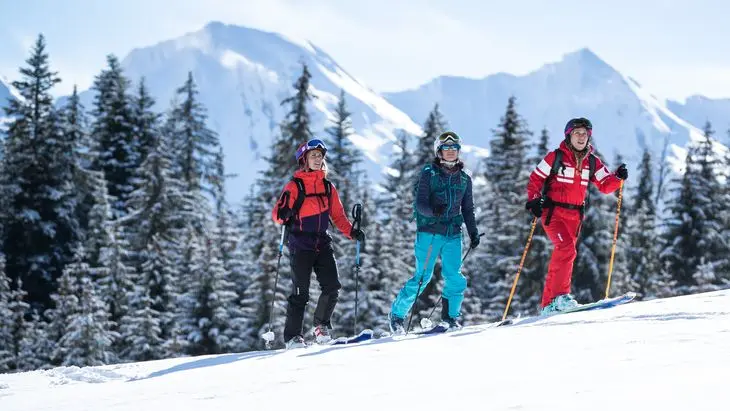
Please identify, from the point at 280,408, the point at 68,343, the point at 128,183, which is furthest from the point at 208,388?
the point at 128,183

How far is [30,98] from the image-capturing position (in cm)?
3547

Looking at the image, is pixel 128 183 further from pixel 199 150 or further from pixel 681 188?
pixel 681 188

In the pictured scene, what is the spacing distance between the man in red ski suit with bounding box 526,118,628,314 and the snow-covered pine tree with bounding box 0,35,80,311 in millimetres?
29702

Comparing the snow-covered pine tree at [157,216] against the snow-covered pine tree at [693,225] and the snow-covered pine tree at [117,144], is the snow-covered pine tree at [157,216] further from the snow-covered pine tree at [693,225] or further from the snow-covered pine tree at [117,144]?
the snow-covered pine tree at [693,225]

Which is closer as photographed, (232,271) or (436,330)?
(436,330)

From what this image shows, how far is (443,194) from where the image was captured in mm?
8336

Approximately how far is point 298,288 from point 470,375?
11.8 feet

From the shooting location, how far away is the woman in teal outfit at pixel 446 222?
827 cm

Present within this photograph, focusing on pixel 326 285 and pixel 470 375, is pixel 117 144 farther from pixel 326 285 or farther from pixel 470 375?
pixel 470 375

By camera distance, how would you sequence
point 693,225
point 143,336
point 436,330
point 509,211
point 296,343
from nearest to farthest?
point 436,330 < point 296,343 < point 143,336 < point 693,225 < point 509,211

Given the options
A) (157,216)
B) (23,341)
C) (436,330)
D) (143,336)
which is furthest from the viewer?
(157,216)

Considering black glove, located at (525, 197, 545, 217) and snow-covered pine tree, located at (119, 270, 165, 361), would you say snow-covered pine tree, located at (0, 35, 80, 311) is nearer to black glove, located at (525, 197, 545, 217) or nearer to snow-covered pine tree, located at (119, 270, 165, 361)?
snow-covered pine tree, located at (119, 270, 165, 361)

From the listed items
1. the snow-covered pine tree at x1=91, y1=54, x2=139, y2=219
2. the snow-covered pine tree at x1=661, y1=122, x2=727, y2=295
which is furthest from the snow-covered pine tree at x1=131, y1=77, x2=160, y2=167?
the snow-covered pine tree at x1=661, y1=122, x2=727, y2=295

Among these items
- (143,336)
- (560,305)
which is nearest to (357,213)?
(560,305)
